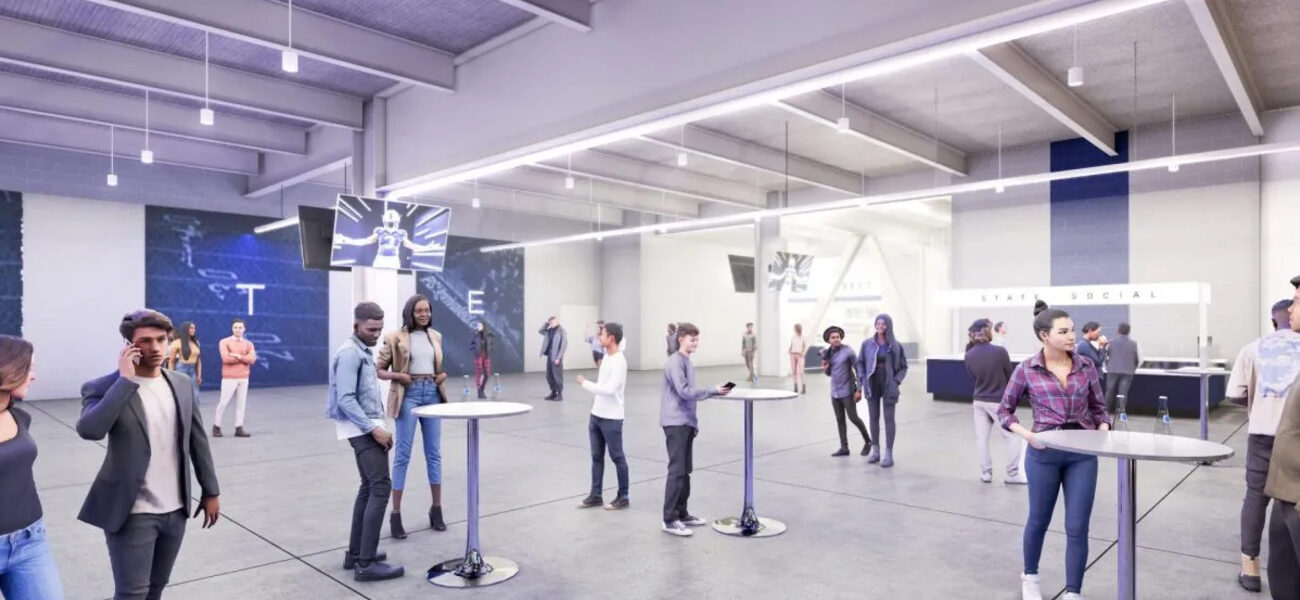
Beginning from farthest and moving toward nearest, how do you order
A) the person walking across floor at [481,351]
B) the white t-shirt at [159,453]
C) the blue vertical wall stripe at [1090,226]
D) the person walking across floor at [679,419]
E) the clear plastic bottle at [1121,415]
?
1. the person walking across floor at [481,351]
2. the blue vertical wall stripe at [1090,226]
3. the clear plastic bottle at [1121,415]
4. the person walking across floor at [679,419]
5. the white t-shirt at [159,453]

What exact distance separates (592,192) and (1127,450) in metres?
15.0

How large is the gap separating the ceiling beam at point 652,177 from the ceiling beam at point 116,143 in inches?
226

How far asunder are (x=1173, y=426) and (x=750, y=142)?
7.60m

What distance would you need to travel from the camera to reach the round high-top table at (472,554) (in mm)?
3752

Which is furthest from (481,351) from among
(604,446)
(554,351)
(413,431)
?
(413,431)

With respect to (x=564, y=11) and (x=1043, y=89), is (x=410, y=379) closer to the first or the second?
(x=564, y=11)

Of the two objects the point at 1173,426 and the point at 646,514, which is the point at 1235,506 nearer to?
the point at 646,514

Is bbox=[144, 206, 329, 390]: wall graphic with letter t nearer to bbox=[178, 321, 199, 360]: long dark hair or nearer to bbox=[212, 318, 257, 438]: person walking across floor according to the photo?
bbox=[178, 321, 199, 360]: long dark hair

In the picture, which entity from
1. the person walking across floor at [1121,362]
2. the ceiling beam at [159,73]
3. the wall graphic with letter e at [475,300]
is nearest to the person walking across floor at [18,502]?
the ceiling beam at [159,73]

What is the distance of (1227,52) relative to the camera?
735 cm

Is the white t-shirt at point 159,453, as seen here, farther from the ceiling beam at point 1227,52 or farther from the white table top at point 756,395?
the ceiling beam at point 1227,52

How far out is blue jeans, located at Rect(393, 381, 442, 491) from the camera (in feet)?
14.5

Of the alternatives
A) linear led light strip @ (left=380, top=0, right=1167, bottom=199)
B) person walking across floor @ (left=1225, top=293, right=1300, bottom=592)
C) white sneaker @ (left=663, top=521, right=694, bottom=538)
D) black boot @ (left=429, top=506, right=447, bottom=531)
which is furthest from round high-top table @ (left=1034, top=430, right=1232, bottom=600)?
black boot @ (left=429, top=506, right=447, bottom=531)

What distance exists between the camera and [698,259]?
885 inches
